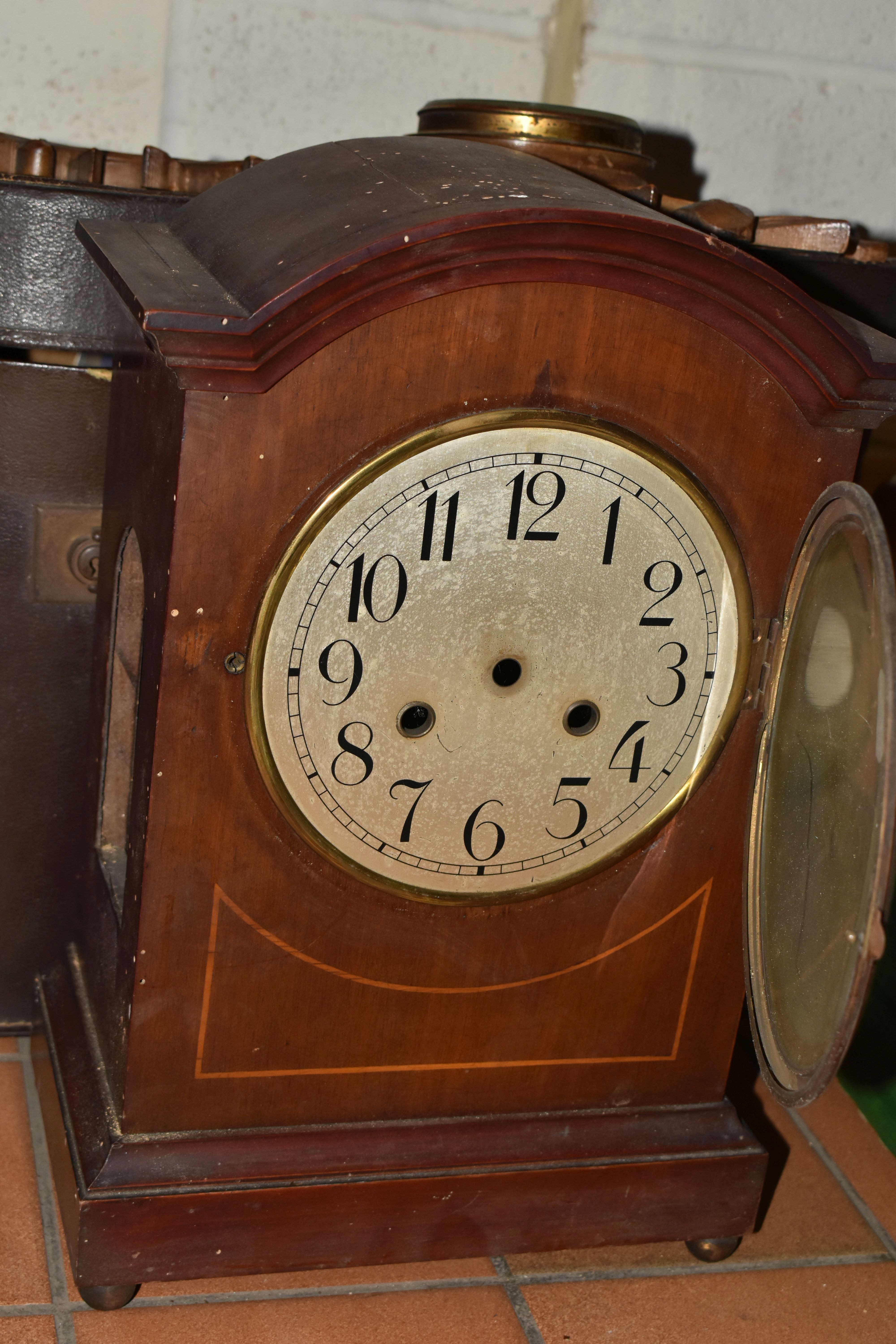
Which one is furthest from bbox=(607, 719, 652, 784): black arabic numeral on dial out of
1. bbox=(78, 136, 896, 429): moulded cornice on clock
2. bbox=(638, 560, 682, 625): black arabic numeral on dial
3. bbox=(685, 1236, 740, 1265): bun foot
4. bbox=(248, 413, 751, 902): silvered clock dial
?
bbox=(685, 1236, 740, 1265): bun foot

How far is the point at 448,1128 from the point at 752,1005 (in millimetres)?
361

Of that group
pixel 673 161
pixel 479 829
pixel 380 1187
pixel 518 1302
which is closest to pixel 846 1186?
pixel 518 1302

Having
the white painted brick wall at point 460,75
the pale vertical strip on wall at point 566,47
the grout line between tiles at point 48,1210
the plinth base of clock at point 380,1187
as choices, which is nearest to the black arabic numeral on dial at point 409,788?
the plinth base of clock at point 380,1187

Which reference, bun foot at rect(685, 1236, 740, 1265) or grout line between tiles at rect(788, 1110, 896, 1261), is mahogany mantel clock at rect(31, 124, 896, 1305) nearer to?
bun foot at rect(685, 1236, 740, 1265)

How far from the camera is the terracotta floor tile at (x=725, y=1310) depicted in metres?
1.49

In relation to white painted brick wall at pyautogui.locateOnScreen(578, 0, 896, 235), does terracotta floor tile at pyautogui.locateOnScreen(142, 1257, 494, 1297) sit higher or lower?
lower

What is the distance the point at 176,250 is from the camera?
146 centimetres

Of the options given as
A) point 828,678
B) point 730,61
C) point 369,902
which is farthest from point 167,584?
point 730,61

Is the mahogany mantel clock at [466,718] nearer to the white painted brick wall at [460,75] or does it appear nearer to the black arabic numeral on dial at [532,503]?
the black arabic numeral on dial at [532,503]

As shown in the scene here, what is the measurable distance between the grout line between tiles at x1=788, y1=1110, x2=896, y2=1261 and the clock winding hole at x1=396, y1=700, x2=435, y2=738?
0.93 metres

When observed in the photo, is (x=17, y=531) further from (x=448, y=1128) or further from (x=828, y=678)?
(x=828, y=678)

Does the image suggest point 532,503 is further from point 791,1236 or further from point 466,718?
point 791,1236

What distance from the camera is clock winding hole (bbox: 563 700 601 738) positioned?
1.41 metres

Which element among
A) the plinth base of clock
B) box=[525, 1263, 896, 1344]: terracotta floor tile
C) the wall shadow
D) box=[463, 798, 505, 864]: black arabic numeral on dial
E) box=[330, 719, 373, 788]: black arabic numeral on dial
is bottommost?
box=[525, 1263, 896, 1344]: terracotta floor tile
